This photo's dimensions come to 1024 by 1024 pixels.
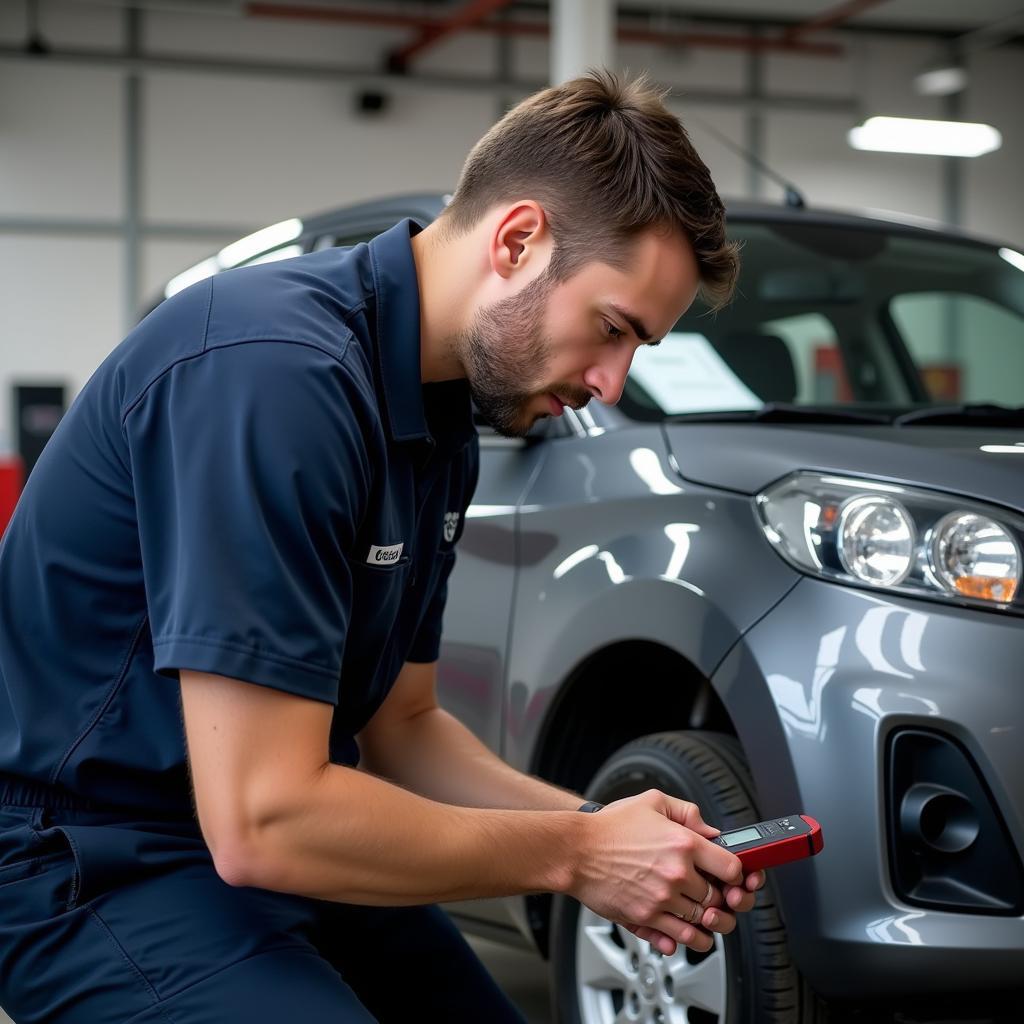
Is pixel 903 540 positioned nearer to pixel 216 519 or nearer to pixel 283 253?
pixel 216 519

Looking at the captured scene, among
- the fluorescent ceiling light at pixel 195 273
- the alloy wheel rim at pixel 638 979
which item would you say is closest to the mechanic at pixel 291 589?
the alloy wheel rim at pixel 638 979

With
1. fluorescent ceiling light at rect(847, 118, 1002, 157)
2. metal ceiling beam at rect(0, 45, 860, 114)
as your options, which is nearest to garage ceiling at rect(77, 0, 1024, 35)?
metal ceiling beam at rect(0, 45, 860, 114)

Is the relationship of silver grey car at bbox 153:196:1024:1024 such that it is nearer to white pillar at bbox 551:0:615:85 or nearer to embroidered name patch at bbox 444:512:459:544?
embroidered name patch at bbox 444:512:459:544

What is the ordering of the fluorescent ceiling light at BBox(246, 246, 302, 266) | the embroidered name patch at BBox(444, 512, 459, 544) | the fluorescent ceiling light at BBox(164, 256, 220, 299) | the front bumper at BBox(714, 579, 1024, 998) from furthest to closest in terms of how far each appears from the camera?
the fluorescent ceiling light at BBox(164, 256, 220, 299)
the fluorescent ceiling light at BBox(246, 246, 302, 266)
the front bumper at BBox(714, 579, 1024, 998)
the embroidered name patch at BBox(444, 512, 459, 544)

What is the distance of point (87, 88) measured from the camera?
13320 millimetres

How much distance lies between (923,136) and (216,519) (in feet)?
39.5

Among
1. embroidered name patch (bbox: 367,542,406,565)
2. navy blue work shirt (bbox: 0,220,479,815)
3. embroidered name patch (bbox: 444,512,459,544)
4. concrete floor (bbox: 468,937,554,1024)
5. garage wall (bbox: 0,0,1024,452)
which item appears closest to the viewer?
navy blue work shirt (bbox: 0,220,479,815)

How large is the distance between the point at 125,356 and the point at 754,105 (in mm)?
14219

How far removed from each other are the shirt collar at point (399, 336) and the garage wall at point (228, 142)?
11468 millimetres

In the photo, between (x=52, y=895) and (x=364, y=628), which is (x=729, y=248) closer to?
(x=364, y=628)

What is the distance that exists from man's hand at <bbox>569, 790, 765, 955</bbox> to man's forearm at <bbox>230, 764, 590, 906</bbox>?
0.05 meters

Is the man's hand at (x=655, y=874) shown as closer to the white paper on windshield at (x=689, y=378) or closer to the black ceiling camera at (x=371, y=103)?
the white paper on windshield at (x=689, y=378)

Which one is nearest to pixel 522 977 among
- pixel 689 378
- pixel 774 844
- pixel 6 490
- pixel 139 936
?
pixel 689 378

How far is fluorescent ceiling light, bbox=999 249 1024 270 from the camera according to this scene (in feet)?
11.5
